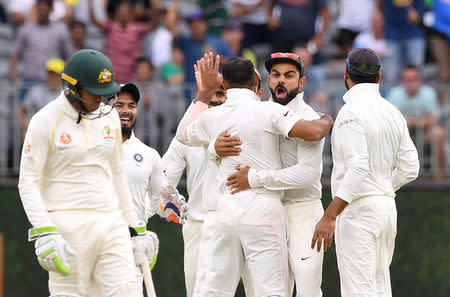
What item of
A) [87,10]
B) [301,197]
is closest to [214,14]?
[87,10]

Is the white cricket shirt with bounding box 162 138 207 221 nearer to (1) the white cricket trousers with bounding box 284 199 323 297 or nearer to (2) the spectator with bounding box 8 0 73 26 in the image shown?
(1) the white cricket trousers with bounding box 284 199 323 297

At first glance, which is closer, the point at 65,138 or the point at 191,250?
the point at 65,138

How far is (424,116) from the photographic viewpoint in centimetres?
1384

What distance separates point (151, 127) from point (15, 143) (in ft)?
5.93

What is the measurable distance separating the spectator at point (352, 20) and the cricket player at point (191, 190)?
6.10m

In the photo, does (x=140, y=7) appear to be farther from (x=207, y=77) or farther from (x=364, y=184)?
(x=364, y=184)

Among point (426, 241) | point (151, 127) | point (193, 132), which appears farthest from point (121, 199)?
point (426, 241)

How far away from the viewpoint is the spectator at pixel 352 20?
16250 mm

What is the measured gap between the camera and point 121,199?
8.34 m

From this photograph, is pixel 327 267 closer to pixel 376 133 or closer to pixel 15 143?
pixel 15 143

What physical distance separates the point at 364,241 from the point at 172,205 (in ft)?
7.71

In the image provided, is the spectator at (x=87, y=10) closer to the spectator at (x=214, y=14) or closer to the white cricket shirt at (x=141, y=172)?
the spectator at (x=214, y=14)

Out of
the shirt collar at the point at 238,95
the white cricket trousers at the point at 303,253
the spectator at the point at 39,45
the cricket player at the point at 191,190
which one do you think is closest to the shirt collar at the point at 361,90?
the shirt collar at the point at 238,95

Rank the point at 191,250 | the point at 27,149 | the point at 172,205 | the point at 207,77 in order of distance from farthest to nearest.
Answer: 1. the point at 191,250
2. the point at 172,205
3. the point at 207,77
4. the point at 27,149
